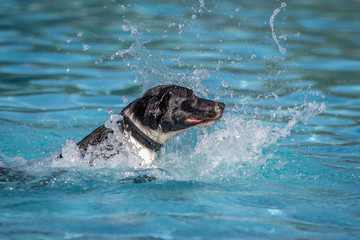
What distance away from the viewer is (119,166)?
546 cm

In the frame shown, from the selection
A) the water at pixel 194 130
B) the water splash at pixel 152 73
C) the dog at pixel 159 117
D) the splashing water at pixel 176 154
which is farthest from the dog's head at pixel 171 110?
the water splash at pixel 152 73

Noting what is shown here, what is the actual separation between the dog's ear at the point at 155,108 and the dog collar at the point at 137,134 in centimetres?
11

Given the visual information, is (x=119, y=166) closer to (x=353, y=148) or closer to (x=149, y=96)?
(x=149, y=96)

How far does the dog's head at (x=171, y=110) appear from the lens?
5.32m

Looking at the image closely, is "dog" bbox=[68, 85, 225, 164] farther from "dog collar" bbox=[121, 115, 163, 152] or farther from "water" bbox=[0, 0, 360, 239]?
"water" bbox=[0, 0, 360, 239]

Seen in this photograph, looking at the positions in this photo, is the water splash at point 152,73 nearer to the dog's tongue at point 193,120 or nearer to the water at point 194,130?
the water at point 194,130

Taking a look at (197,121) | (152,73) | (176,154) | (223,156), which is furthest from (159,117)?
(152,73)

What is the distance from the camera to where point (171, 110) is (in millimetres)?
5352

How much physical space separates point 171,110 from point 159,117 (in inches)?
5.4

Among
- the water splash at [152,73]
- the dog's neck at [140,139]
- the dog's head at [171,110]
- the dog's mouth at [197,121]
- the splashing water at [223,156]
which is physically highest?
the water splash at [152,73]

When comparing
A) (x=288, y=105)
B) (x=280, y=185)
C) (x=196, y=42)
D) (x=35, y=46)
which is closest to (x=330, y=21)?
(x=196, y=42)

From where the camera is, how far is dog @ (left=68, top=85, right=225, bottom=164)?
534cm

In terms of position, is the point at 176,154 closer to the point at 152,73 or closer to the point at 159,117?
the point at 159,117

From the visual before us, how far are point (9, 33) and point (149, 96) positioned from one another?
8.38 metres
